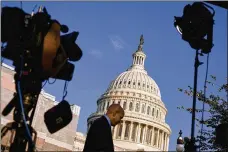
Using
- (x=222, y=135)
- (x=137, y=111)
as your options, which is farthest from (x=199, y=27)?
(x=137, y=111)

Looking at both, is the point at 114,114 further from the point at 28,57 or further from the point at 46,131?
the point at 46,131

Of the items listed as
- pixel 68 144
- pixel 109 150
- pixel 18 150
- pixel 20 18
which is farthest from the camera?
pixel 68 144

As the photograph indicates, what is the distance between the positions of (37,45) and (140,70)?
257 feet

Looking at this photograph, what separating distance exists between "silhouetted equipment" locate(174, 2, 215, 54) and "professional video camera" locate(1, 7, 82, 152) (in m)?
1.67

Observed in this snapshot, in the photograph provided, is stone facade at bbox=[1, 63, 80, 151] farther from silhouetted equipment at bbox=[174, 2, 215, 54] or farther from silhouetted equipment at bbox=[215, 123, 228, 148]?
silhouetted equipment at bbox=[215, 123, 228, 148]

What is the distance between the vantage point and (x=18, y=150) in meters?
2.49

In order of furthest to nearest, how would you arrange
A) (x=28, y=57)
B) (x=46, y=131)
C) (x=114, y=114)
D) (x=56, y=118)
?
(x=46, y=131) < (x=114, y=114) < (x=56, y=118) < (x=28, y=57)

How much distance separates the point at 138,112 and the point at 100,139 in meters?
69.8

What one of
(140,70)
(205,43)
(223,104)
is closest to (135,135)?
(140,70)

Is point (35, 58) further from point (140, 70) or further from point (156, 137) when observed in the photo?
point (140, 70)

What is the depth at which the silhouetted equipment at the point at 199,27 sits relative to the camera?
12.7 ft

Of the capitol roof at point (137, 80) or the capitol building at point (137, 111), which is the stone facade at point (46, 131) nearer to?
the capitol building at point (137, 111)

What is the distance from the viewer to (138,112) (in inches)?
2852

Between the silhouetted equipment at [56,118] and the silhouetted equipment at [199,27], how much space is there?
1707 mm
